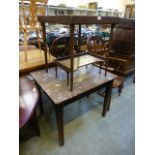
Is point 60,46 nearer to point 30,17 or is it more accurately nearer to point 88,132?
point 30,17

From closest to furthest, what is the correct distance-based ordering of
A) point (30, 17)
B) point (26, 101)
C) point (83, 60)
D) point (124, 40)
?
Result: point (26, 101) < point (83, 60) < point (30, 17) < point (124, 40)

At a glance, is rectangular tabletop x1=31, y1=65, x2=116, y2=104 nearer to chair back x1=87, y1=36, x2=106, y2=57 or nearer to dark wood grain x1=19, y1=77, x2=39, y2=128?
dark wood grain x1=19, y1=77, x2=39, y2=128

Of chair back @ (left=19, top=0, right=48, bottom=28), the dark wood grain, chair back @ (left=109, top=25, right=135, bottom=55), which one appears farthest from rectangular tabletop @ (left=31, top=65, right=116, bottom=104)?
chair back @ (left=109, top=25, right=135, bottom=55)

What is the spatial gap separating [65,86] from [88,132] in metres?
0.72

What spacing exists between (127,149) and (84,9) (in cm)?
463

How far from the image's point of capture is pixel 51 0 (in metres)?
3.77

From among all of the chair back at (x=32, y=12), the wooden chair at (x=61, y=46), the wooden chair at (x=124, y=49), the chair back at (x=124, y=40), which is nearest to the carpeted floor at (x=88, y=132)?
the wooden chair at (x=124, y=49)

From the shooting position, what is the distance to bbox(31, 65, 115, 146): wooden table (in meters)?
1.16

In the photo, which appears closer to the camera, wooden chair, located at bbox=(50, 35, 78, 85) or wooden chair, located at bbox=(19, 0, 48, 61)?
Answer: wooden chair, located at bbox=(50, 35, 78, 85)

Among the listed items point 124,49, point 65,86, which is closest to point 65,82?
point 65,86

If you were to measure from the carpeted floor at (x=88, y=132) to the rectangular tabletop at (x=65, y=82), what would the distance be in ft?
2.11

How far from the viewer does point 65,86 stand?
133 cm
